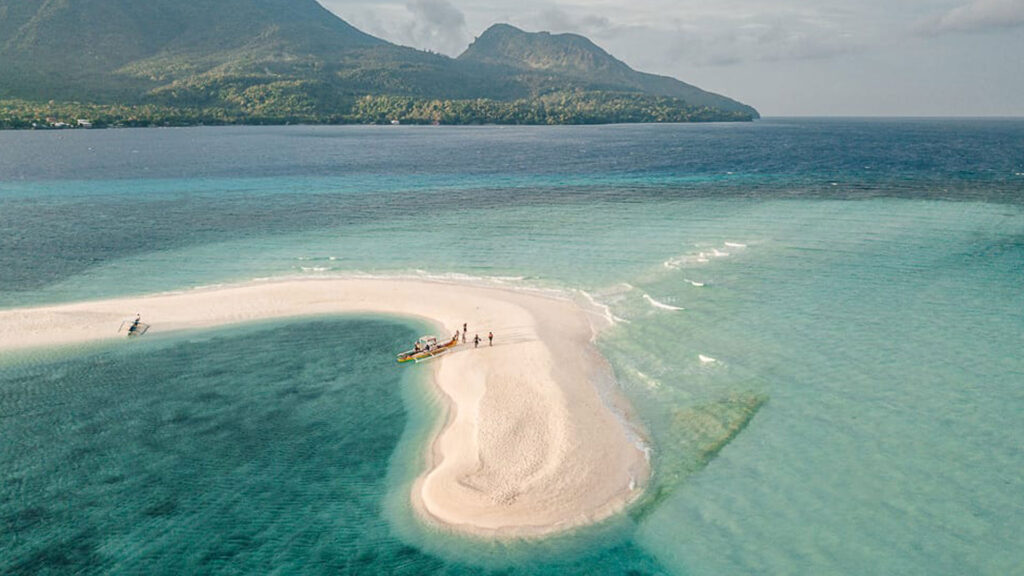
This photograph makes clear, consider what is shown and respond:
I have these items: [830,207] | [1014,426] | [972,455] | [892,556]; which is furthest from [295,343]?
[830,207]

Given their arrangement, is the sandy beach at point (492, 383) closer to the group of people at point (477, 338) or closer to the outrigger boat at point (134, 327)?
the group of people at point (477, 338)

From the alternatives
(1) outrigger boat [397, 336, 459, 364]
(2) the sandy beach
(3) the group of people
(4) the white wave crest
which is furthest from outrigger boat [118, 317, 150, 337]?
(4) the white wave crest

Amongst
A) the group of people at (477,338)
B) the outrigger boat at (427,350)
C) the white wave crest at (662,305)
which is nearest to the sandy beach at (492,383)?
the group of people at (477,338)

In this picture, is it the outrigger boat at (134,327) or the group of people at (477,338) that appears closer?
the group of people at (477,338)

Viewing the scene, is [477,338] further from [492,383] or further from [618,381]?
[618,381]

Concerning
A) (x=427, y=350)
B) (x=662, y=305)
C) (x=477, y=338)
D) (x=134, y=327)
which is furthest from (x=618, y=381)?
(x=134, y=327)

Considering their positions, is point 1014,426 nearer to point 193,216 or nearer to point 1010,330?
point 1010,330
